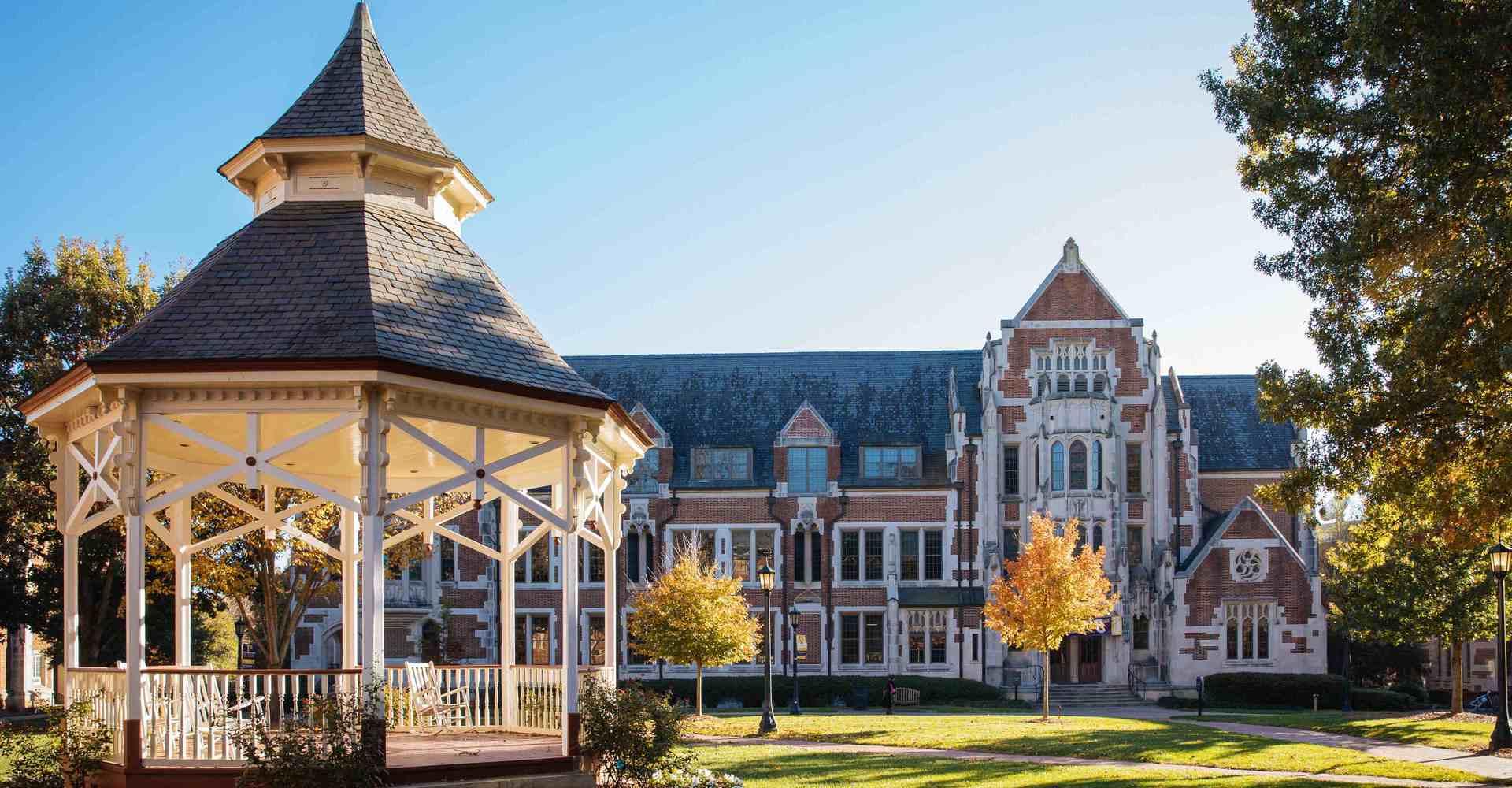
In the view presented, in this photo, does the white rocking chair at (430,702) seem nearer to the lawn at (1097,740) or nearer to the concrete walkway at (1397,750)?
the lawn at (1097,740)

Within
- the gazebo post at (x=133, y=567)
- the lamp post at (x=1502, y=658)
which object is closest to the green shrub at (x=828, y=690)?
the lamp post at (x=1502, y=658)

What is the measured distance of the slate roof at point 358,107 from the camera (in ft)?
57.7

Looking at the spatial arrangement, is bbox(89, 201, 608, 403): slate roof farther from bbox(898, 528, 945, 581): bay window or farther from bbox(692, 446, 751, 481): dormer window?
bbox(898, 528, 945, 581): bay window

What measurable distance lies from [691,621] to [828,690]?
1052 cm

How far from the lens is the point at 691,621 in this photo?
39.1 metres

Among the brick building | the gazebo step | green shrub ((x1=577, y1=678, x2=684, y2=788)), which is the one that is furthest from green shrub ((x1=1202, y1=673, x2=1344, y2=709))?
the gazebo step

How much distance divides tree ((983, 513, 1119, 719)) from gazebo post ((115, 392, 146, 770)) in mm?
26917

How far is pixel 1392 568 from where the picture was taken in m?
40.9

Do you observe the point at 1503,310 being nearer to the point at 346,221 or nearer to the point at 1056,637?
the point at 346,221

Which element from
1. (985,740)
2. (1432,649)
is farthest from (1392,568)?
(1432,649)

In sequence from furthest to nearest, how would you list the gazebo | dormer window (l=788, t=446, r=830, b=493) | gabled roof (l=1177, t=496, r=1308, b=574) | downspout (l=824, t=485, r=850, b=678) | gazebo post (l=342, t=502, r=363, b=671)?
dormer window (l=788, t=446, r=830, b=493) → downspout (l=824, t=485, r=850, b=678) → gabled roof (l=1177, t=496, r=1308, b=574) → gazebo post (l=342, t=502, r=363, b=671) → the gazebo

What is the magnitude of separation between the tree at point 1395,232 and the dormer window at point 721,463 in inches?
1230

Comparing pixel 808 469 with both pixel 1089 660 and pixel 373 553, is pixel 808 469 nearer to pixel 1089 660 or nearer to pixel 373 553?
pixel 1089 660

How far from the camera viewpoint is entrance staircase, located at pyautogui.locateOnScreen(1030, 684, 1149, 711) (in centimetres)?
4696
